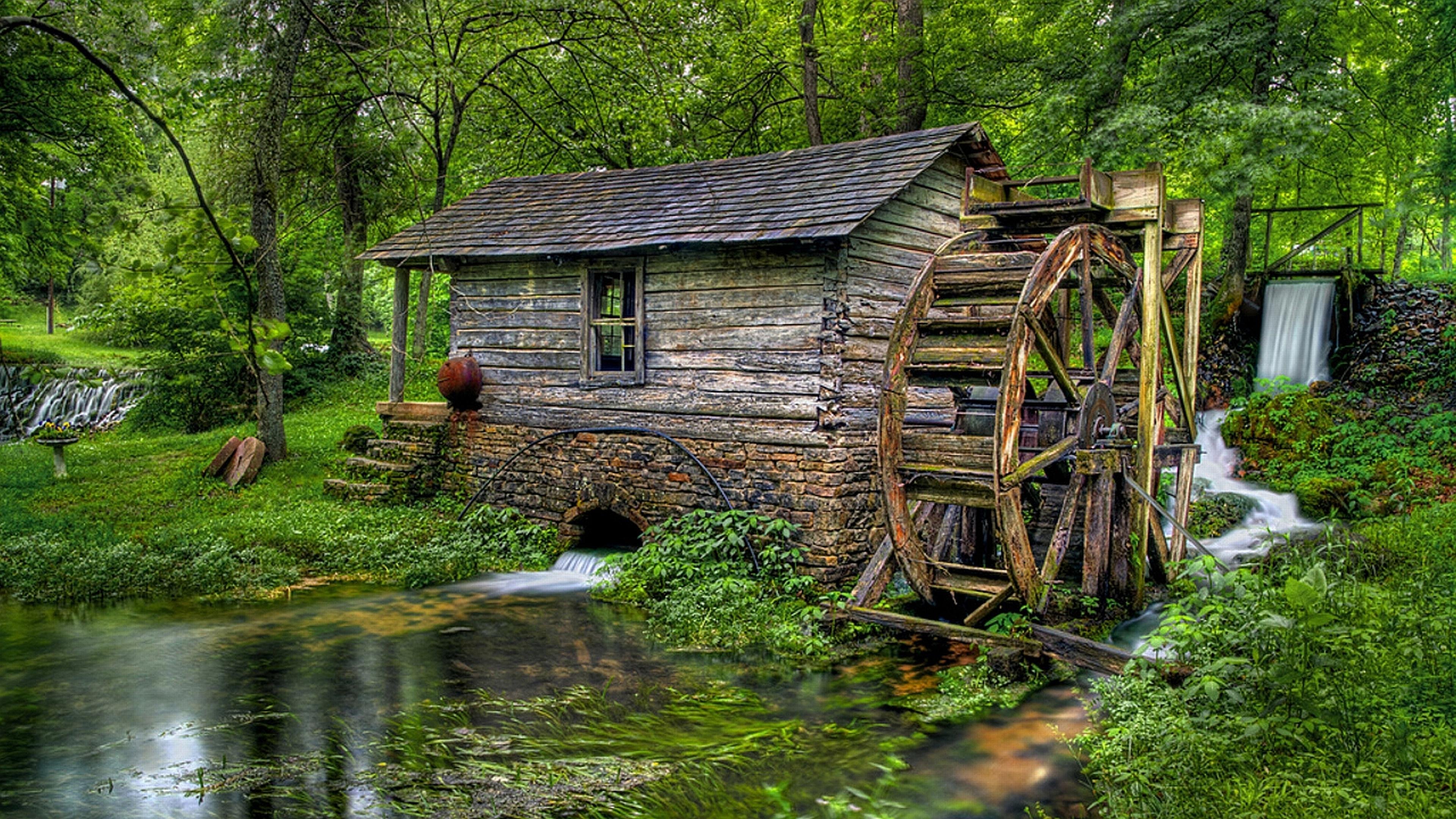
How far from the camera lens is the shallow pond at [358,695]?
550cm

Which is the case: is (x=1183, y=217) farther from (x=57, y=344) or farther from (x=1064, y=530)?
(x=57, y=344)

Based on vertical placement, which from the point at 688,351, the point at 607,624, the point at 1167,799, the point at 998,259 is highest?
the point at 998,259

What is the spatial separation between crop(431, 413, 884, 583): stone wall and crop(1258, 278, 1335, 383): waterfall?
8.55 metres

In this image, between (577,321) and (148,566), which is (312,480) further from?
(577,321)

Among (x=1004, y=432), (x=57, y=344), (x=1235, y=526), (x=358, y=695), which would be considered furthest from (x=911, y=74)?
(x=57, y=344)

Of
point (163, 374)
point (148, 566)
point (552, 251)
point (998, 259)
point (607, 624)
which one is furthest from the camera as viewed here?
point (163, 374)

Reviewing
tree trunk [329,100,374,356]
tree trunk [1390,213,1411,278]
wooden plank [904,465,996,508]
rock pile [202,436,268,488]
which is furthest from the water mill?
tree trunk [1390,213,1411,278]

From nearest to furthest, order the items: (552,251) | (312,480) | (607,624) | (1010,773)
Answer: (1010,773) → (607,624) → (552,251) → (312,480)

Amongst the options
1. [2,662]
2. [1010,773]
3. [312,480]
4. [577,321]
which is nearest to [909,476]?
[1010,773]

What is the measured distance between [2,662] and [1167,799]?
8508mm

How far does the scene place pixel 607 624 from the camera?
916cm

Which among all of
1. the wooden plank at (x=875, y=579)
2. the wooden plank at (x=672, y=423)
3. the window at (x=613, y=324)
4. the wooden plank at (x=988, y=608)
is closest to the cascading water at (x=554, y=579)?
the wooden plank at (x=672, y=423)

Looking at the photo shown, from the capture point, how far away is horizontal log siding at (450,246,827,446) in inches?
381

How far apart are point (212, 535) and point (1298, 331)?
50.4 feet
